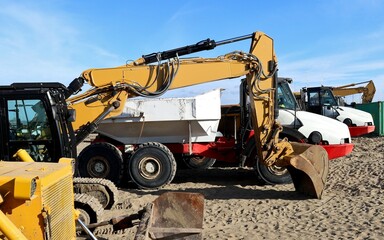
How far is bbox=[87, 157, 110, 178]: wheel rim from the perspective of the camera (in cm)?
952

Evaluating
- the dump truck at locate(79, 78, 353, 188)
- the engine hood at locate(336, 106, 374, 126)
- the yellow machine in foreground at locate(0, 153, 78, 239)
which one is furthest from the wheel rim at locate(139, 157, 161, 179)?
the engine hood at locate(336, 106, 374, 126)

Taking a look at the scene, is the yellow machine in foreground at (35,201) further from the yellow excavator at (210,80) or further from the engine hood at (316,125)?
the engine hood at (316,125)

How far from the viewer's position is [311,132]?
9547 mm

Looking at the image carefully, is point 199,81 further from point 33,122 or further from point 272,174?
point 33,122

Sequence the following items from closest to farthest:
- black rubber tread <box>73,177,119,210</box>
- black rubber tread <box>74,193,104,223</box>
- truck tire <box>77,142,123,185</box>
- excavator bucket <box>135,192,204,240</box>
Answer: excavator bucket <box>135,192,204,240</box>, black rubber tread <box>74,193,104,223</box>, black rubber tread <box>73,177,119,210</box>, truck tire <box>77,142,123,185</box>

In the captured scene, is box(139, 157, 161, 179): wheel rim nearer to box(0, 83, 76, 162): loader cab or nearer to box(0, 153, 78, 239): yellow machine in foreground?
box(0, 83, 76, 162): loader cab

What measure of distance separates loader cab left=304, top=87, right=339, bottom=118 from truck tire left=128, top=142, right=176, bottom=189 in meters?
10.4

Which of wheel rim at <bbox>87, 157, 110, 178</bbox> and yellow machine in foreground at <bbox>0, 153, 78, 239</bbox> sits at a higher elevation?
yellow machine in foreground at <bbox>0, 153, 78, 239</bbox>

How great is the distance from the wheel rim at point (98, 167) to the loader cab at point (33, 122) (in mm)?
3616

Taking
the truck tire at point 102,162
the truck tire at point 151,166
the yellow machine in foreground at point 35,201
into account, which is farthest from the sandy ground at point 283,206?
the yellow machine in foreground at point 35,201

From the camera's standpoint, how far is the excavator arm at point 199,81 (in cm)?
823

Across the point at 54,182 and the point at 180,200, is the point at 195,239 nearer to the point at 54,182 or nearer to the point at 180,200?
the point at 180,200

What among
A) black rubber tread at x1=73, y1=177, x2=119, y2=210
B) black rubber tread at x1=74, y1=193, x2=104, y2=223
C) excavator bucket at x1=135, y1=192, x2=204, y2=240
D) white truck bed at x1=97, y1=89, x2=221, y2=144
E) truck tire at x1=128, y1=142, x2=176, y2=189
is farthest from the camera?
white truck bed at x1=97, y1=89, x2=221, y2=144

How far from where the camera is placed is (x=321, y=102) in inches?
714
